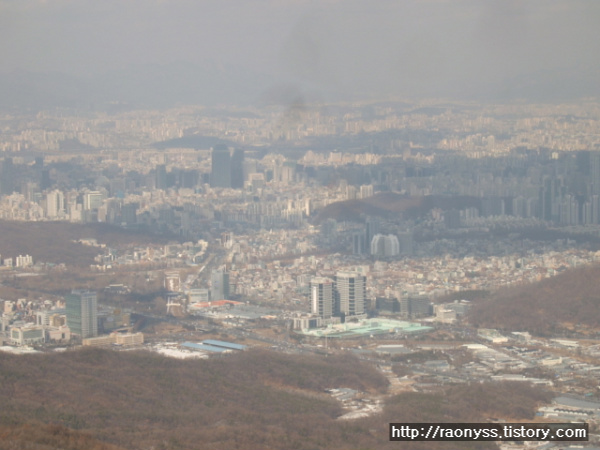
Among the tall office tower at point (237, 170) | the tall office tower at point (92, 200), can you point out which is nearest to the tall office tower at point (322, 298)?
the tall office tower at point (92, 200)

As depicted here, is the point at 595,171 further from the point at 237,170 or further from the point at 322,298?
the point at 322,298

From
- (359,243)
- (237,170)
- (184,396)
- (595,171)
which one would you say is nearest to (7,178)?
(237,170)

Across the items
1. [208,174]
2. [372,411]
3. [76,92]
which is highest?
[76,92]

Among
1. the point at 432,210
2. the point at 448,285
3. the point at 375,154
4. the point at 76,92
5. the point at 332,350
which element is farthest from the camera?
the point at 76,92

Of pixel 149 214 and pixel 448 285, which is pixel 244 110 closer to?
pixel 149 214

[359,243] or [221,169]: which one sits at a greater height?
[221,169]

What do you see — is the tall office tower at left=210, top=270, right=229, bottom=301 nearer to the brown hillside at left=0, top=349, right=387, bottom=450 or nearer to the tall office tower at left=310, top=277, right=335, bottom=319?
the tall office tower at left=310, top=277, right=335, bottom=319

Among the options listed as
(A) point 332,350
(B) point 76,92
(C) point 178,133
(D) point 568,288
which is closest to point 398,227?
(D) point 568,288
